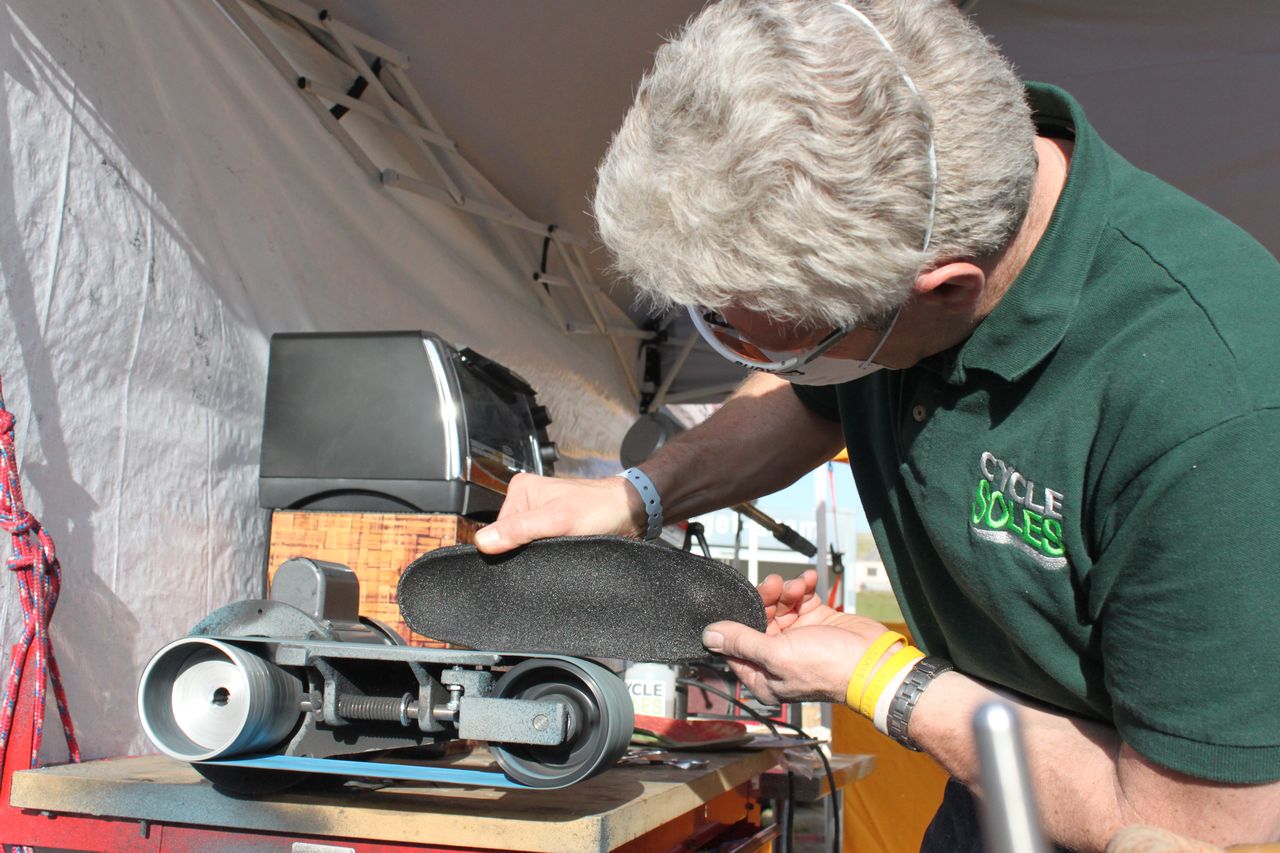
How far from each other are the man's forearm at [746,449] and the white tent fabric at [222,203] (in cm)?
82

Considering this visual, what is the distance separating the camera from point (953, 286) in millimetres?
850

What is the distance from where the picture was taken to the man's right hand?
982 mm

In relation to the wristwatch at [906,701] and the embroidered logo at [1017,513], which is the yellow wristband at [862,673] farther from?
the embroidered logo at [1017,513]

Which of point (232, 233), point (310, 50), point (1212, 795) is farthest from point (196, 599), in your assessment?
point (1212, 795)

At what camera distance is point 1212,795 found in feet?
2.38

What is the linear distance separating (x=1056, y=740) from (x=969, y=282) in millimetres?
402

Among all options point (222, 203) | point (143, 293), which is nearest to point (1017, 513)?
point (143, 293)

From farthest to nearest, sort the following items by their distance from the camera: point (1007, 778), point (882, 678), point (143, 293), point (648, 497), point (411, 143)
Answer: point (411, 143) → point (143, 293) → point (648, 497) → point (882, 678) → point (1007, 778)

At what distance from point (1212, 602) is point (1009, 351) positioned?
10.5 inches

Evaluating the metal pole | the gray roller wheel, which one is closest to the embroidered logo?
the gray roller wheel

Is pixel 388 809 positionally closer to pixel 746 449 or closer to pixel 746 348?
pixel 746 348

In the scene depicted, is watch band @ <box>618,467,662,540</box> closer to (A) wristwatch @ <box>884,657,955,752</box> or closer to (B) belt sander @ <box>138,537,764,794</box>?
(B) belt sander @ <box>138,537,764,794</box>

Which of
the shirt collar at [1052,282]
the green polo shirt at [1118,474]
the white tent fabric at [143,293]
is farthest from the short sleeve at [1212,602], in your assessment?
the white tent fabric at [143,293]

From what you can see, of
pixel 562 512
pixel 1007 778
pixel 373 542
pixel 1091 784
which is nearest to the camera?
pixel 1007 778
